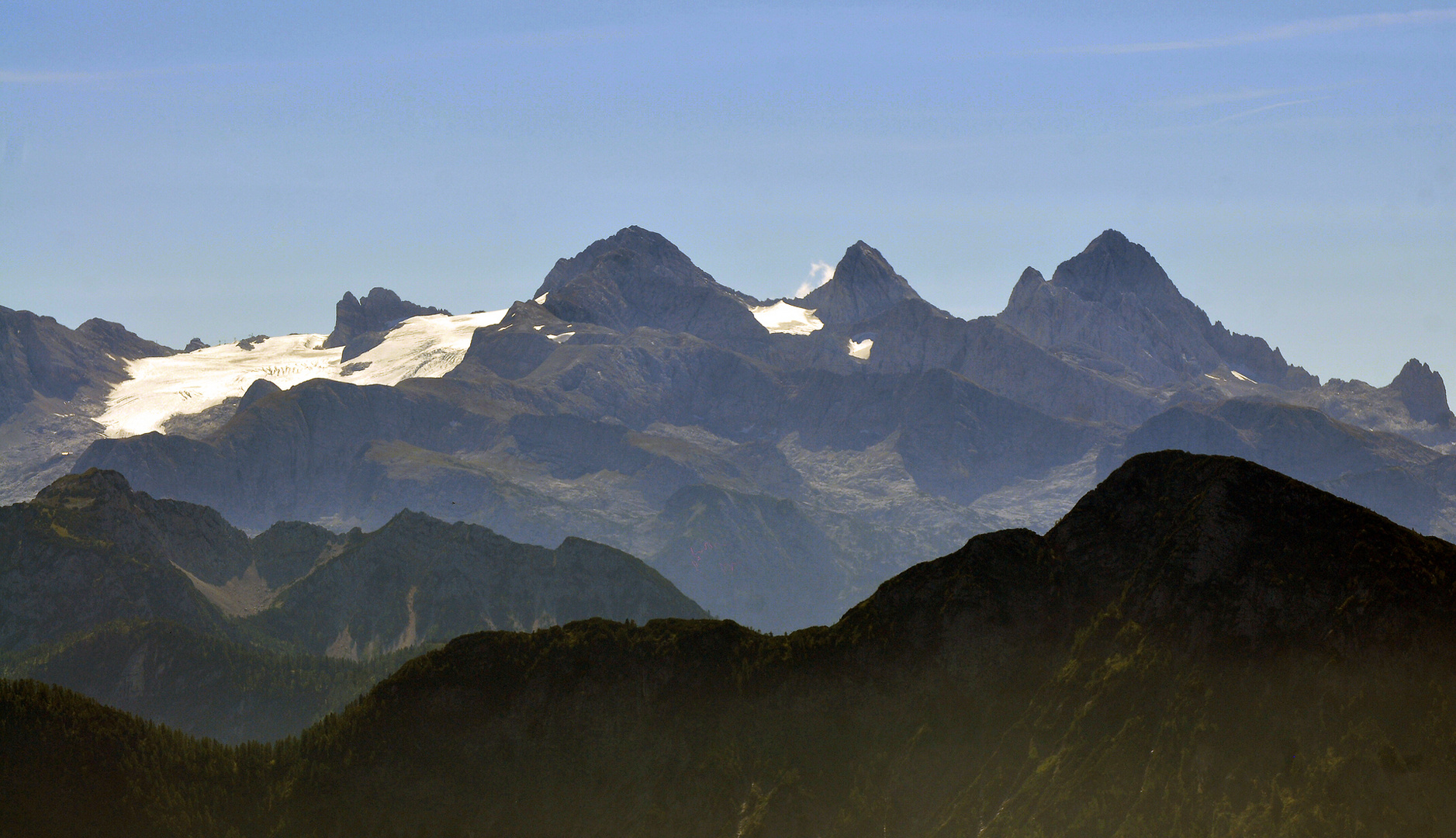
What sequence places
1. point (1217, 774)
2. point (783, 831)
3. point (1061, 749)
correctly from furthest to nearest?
point (783, 831)
point (1061, 749)
point (1217, 774)

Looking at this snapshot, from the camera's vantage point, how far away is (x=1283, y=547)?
7426 inches

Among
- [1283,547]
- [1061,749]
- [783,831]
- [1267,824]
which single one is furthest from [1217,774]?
[783,831]

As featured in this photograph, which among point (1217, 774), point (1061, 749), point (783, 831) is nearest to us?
point (1217, 774)

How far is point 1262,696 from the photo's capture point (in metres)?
176

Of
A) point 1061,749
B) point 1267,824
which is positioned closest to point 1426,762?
point 1267,824

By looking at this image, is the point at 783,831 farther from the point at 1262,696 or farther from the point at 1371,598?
the point at 1371,598

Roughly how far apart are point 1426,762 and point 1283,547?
116 feet

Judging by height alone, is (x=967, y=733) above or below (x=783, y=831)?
above

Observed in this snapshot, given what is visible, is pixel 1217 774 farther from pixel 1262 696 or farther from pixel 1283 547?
pixel 1283 547

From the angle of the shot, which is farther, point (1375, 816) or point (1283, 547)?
point (1283, 547)

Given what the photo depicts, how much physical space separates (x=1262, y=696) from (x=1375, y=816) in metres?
19.9

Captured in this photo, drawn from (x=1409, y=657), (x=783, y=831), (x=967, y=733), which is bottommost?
(x=783, y=831)

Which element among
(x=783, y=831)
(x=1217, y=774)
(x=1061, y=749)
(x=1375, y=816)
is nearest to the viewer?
(x=1375, y=816)

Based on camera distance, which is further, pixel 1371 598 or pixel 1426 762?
pixel 1371 598
